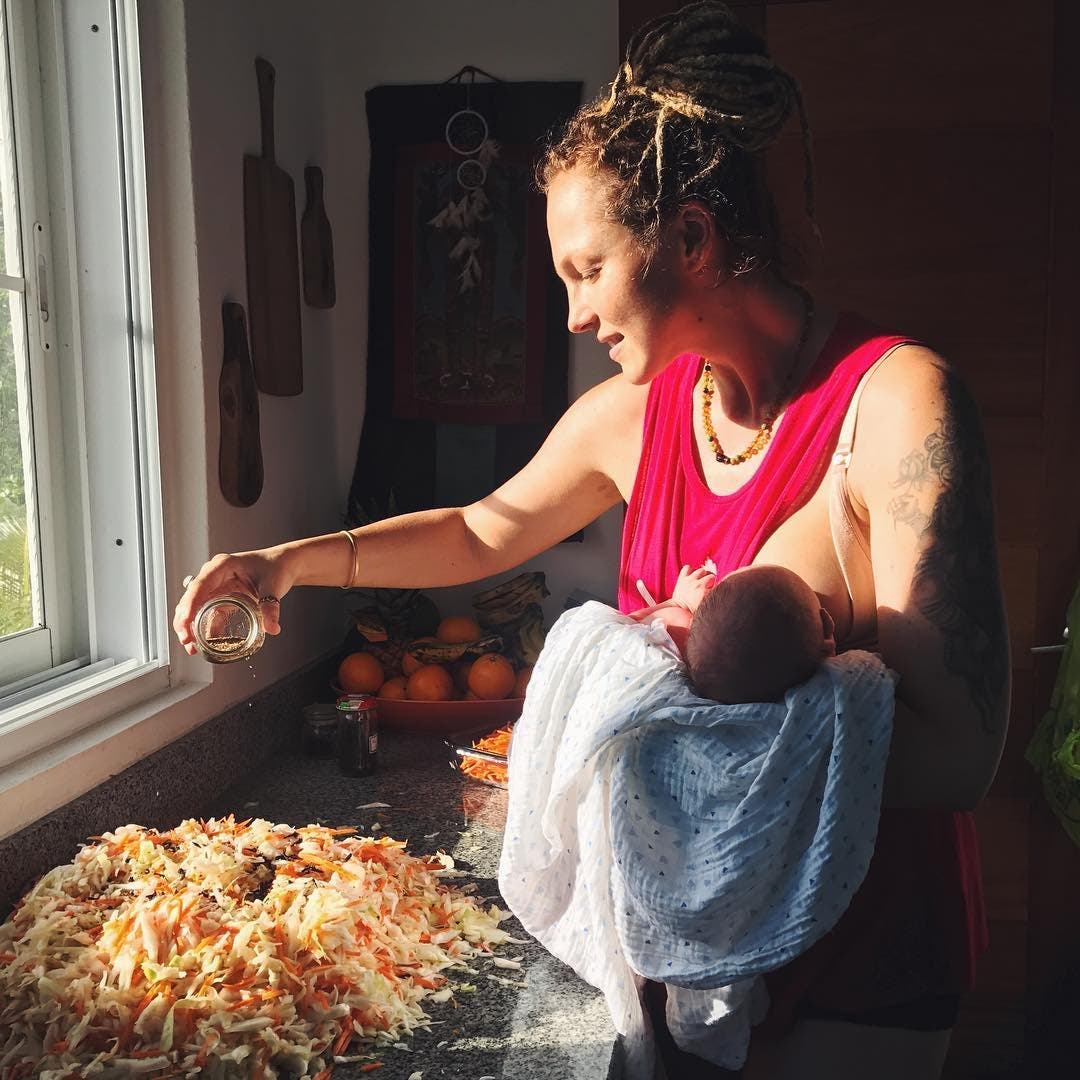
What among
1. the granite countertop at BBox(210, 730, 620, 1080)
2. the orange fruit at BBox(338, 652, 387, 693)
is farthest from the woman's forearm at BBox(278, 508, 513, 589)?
the orange fruit at BBox(338, 652, 387, 693)

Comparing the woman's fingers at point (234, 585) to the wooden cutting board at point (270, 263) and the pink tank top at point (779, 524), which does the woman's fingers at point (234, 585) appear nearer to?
the pink tank top at point (779, 524)

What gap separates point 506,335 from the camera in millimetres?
2525

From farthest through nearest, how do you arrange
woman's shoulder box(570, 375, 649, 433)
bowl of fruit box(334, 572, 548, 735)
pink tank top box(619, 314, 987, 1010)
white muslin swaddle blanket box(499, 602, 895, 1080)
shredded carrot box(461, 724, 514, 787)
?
bowl of fruit box(334, 572, 548, 735) < shredded carrot box(461, 724, 514, 787) < woman's shoulder box(570, 375, 649, 433) < pink tank top box(619, 314, 987, 1010) < white muslin swaddle blanket box(499, 602, 895, 1080)

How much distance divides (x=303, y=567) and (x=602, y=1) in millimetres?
1650

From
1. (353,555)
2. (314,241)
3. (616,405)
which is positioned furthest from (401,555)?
(314,241)

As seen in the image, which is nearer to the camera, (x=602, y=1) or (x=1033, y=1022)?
(x=1033, y=1022)

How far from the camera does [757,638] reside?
103 cm

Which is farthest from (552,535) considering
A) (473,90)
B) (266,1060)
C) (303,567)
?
(473,90)

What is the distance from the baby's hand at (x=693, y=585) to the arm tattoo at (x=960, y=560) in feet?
0.78

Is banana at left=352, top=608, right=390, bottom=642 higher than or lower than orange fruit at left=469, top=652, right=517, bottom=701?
higher

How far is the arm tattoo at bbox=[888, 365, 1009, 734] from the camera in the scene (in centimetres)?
103

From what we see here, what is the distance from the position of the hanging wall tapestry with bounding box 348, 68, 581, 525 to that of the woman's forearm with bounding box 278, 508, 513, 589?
0.82 m

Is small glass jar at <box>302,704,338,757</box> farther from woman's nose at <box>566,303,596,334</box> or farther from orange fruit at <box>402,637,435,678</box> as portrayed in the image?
woman's nose at <box>566,303,596,334</box>

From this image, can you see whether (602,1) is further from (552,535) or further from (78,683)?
(78,683)
